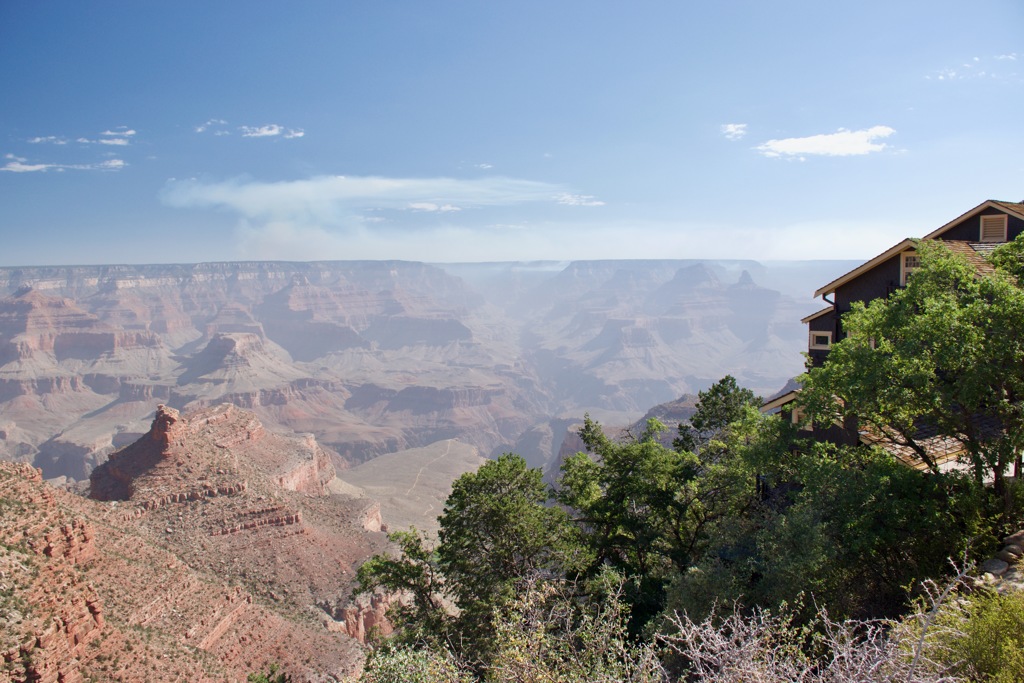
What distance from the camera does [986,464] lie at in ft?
38.4

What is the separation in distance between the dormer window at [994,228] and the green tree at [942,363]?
9.18 m

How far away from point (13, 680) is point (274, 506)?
26013 millimetres

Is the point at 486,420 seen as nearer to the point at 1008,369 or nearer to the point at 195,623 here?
the point at 195,623

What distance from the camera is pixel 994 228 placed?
19938 millimetres

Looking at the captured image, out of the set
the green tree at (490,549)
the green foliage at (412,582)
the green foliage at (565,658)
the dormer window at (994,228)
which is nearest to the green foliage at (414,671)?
the green foliage at (565,658)

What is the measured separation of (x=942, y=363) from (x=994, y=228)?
43.1 ft

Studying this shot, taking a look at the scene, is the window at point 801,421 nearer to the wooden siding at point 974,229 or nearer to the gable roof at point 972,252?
the gable roof at point 972,252

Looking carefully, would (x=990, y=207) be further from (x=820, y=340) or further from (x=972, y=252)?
(x=820, y=340)

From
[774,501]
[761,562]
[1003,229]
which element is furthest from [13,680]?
[1003,229]

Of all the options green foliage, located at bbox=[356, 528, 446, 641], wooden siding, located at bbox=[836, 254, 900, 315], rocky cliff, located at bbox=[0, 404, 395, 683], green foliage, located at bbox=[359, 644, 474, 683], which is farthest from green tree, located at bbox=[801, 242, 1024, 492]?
rocky cliff, located at bbox=[0, 404, 395, 683]

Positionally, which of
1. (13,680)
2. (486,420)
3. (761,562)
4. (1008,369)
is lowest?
(486,420)

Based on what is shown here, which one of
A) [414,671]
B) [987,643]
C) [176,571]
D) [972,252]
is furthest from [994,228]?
[176,571]

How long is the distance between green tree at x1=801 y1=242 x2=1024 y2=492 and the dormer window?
918 cm

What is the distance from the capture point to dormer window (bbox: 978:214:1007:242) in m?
19.7
